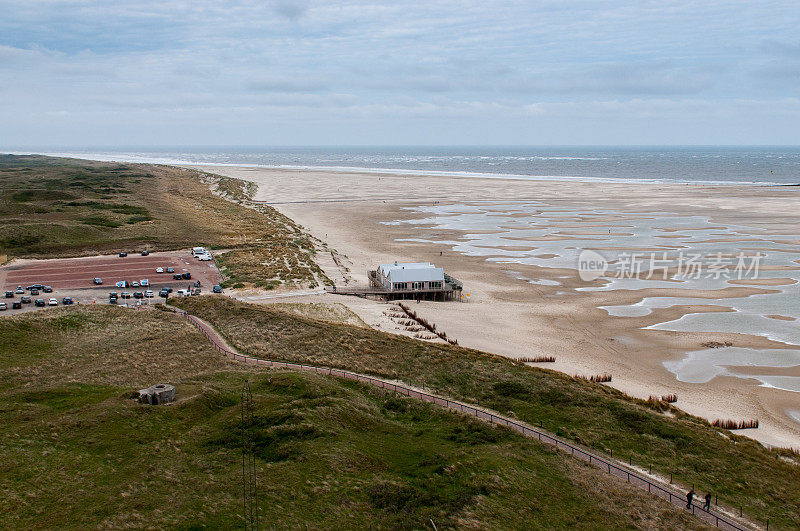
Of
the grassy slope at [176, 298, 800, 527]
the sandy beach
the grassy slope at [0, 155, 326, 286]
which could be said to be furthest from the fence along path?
the grassy slope at [0, 155, 326, 286]

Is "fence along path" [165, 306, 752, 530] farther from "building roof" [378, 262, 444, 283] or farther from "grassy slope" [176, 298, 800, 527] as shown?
"building roof" [378, 262, 444, 283]

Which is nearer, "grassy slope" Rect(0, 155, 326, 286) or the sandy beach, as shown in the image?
the sandy beach

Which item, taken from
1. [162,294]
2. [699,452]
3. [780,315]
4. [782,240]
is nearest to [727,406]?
[699,452]

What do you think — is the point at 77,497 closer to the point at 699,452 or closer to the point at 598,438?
the point at 598,438

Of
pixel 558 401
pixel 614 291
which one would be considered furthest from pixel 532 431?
pixel 614 291

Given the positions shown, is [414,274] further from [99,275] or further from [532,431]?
[99,275]

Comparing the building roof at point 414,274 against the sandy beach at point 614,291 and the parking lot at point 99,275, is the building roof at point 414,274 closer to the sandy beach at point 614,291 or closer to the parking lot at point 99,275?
the sandy beach at point 614,291
